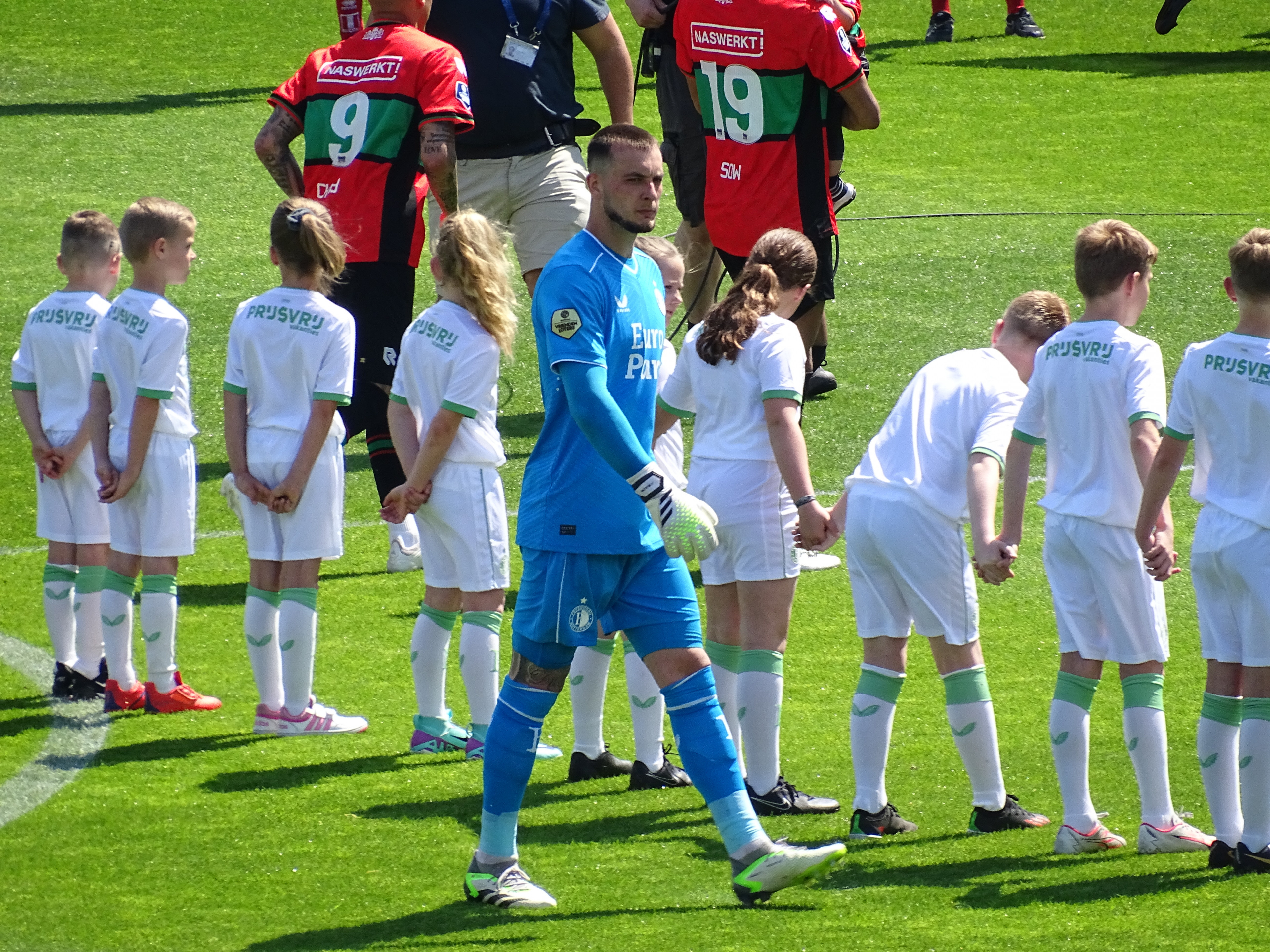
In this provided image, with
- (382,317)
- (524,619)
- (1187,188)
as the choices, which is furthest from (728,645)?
(1187,188)

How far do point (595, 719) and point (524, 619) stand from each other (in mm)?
1237

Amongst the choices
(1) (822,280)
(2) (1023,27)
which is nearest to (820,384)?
(1) (822,280)

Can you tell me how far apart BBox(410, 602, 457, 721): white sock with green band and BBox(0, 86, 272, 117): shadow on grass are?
13523 mm

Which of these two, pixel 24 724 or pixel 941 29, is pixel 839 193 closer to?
pixel 24 724

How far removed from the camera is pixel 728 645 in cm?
539

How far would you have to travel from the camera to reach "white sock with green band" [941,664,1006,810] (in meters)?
4.95

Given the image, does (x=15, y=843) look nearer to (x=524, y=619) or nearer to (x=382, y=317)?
(x=524, y=619)

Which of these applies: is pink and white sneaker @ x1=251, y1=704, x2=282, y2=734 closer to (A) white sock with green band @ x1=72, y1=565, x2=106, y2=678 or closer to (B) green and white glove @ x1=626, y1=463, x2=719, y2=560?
(A) white sock with green band @ x1=72, y1=565, x2=106, y2=678

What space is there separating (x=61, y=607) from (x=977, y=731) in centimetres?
343

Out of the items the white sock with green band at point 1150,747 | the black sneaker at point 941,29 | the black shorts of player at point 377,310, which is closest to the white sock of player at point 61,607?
the black shorts of player at point 377,310

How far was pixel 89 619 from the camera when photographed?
6457 millimetres

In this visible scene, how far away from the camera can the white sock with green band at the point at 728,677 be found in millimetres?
5375

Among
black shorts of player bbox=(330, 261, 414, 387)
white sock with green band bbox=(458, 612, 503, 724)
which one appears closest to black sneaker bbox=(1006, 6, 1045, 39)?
black shorts of player bbox=(330, 261, 414, 387)

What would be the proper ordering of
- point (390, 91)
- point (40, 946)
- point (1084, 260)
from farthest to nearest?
1. point (390, 91)
2. point (1084, 260)
3. point (40, 946)
